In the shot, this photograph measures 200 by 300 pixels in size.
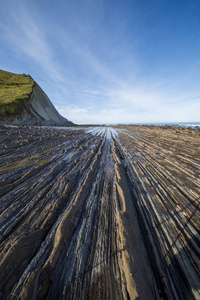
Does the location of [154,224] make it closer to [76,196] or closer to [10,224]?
[76,196]

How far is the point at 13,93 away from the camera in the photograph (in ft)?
135

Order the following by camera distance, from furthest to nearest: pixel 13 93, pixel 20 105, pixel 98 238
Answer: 1. pixel 13 93
2. pixel 20 105
3. pixel 98 238

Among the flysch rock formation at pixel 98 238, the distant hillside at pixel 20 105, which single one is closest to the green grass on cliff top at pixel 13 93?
the distant hillside at pixel 20 105

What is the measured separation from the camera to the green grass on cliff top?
3338 centimetres

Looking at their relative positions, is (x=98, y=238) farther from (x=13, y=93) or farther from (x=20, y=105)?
(x=13, y=93)

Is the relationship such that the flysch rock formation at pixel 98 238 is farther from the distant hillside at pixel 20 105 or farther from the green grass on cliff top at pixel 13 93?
the green grass on cliff top at pixel 13 93

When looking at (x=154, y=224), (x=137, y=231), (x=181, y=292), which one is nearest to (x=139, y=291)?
(x=181, y=292)

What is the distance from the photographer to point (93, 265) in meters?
2.12

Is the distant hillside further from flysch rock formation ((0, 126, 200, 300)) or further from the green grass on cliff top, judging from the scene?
flysch rock formation ((0, 126, 200, 300))

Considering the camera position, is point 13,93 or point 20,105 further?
point 13,93

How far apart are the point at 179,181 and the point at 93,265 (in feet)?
16.6

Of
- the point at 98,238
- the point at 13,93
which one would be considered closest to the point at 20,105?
the point at 13,93

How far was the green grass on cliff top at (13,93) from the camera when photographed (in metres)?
33.4

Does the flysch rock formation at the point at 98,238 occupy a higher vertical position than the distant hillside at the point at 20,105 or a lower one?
lower
